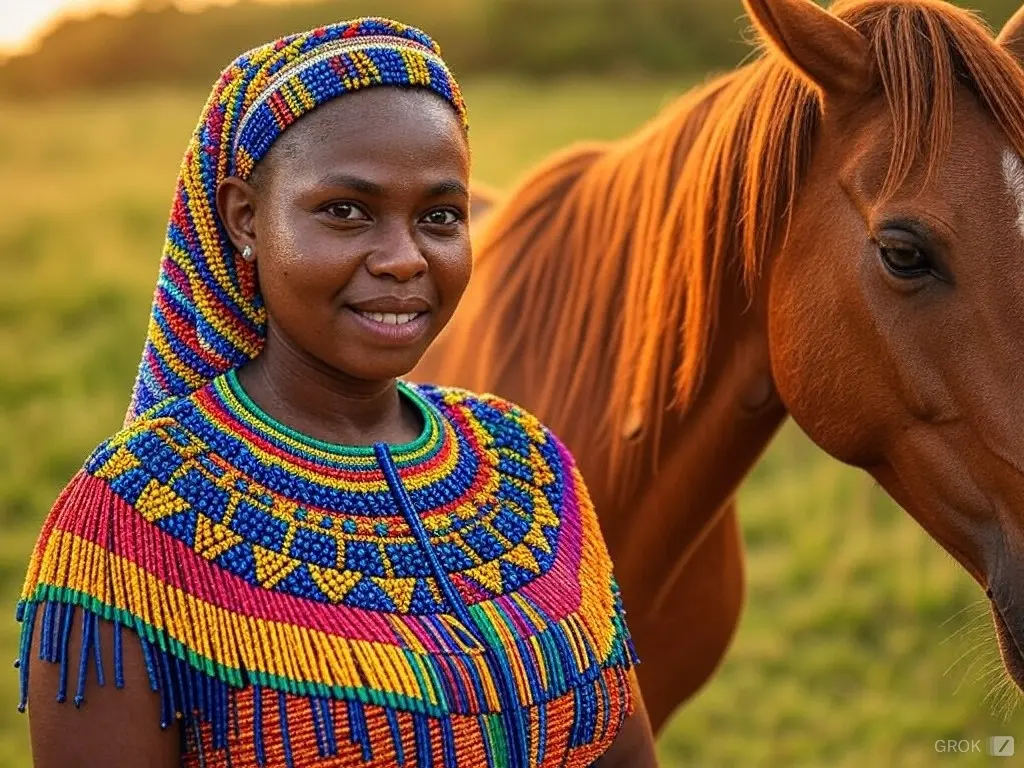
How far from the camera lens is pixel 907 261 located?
2080mm

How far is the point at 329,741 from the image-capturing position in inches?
57.7

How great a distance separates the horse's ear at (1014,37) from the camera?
2354 mm

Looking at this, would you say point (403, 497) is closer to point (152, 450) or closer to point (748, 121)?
point (152, 450)

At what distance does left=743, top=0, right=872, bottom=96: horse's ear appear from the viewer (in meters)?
2.16

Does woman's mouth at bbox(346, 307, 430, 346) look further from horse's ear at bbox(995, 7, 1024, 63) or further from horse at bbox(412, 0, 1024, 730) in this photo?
horse's ear at bbox(995, 7, 1024, 63)

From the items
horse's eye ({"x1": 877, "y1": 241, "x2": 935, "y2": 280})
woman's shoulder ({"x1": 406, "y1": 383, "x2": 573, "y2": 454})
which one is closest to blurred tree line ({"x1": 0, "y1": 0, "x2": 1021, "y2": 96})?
horse's eye ({"x1": 877, "y1": 241, "x2": 935, "y2": 280})

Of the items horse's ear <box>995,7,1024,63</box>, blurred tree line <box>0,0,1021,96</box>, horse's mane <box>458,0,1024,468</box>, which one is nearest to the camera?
horse's mane <box>458,0,1024,468</box>

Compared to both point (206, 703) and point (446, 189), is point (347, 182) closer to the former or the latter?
point (446, 189)

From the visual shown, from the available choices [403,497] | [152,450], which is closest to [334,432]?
[403,497]

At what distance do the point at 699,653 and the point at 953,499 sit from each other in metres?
1.24

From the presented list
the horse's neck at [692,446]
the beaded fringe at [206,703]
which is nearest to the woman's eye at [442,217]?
the beaded fringe at [206,703]

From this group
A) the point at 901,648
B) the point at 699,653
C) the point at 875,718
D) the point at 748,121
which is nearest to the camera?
the point at 748,121

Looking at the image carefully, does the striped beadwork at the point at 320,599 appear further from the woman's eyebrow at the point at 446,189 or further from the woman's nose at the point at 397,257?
the woman's eyebrow at the point at 446,189

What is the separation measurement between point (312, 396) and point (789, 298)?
1.01 m
